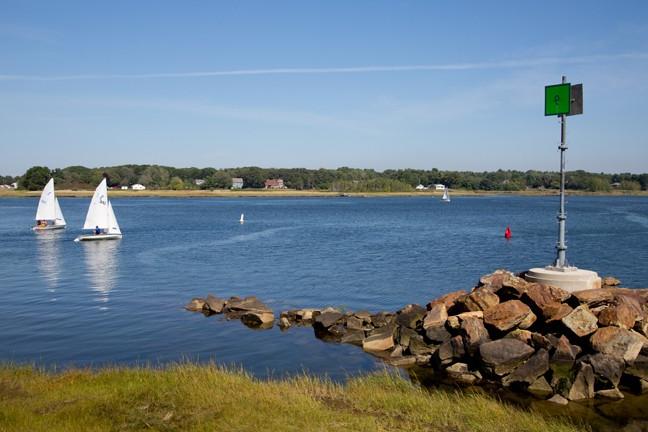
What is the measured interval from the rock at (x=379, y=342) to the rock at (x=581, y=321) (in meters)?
5.56

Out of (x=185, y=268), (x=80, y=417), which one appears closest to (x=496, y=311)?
(x=80, y=417)

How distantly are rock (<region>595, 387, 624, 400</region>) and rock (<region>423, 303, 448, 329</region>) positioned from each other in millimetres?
5447

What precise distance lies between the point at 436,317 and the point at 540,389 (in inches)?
190

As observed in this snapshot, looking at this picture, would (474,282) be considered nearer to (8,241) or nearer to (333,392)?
(333,392)

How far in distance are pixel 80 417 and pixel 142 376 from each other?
120 inches

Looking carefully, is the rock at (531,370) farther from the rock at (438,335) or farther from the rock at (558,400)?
the rock at (438,335)

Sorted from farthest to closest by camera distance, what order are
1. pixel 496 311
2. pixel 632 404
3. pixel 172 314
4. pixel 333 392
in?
pixel 172 314, pixel 496 311, pixel 632 404, pixel 333 392

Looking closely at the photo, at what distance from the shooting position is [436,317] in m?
19.6

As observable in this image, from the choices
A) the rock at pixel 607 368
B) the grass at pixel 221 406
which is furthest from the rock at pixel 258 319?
the rock at pixel 607 368

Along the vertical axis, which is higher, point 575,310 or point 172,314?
point 575,310

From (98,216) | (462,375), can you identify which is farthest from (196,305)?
(98,216)

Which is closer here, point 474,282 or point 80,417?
point 80,417

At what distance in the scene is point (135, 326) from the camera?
910 inches

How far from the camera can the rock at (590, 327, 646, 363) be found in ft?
52.1
